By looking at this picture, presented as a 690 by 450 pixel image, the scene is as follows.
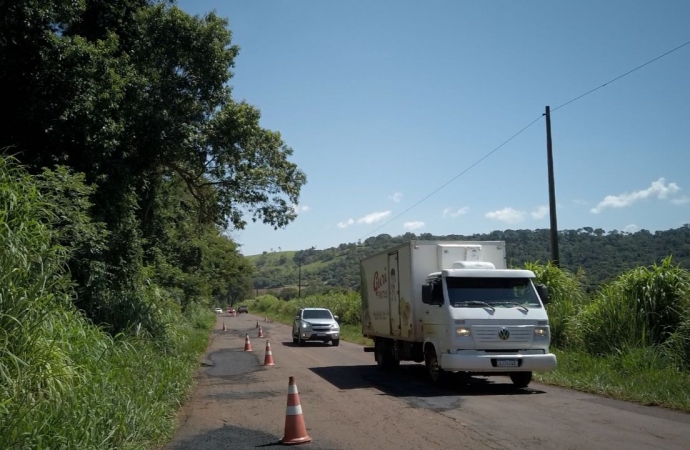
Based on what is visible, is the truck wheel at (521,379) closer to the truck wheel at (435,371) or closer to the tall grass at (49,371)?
the truck wheel at (435,371)

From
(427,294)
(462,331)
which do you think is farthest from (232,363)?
(462,331)

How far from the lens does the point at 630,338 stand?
1539 cm

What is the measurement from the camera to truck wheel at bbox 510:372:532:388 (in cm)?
1337

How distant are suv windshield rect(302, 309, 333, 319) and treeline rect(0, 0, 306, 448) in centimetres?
891

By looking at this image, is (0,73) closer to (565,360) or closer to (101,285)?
(101,285)

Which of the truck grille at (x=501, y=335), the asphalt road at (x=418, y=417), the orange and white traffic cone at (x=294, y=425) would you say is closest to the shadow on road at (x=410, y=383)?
the asphalt road at (x=418, y=417)

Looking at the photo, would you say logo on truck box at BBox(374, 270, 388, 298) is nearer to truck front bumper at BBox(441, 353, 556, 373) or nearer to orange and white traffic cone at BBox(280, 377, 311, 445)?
truck front bumper at BBox(441, 353, 556, 373)

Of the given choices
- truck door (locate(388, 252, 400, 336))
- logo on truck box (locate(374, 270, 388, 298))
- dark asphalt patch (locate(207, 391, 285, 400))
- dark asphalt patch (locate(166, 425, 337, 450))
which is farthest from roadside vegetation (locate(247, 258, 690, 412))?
dark asphalt patch (locate(166, 425, 337, 450))

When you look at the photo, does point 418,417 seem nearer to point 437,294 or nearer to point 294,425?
point 294,425

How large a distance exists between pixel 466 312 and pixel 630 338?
5.21m

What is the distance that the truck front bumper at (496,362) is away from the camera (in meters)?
12.5

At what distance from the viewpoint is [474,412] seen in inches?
410

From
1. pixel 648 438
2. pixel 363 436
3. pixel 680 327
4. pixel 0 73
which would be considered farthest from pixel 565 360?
pixel 0 73

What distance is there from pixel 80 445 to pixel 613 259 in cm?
2853
